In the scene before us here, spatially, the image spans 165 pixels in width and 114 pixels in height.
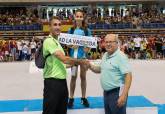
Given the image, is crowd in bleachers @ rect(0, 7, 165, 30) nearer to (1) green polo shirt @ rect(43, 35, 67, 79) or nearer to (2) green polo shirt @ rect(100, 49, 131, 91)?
(1) green polo shirt @ rect(43, 35, 67, 79)

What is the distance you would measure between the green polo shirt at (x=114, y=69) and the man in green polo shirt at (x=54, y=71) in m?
0.49

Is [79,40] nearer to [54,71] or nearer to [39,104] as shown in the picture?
[54,71]

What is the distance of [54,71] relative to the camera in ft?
18.4

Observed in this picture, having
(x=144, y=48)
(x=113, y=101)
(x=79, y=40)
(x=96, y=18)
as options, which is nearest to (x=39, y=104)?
(x=79, y=40)

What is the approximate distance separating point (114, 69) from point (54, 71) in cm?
76

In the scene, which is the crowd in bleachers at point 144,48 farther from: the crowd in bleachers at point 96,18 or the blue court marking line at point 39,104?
the blue court marking line at point 39,104

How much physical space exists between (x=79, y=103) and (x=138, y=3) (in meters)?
30.5

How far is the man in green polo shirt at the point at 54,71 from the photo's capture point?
5.57 meters

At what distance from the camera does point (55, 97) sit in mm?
5605

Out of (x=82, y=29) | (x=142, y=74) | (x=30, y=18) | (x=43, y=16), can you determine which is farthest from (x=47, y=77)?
(x=43, y=16)

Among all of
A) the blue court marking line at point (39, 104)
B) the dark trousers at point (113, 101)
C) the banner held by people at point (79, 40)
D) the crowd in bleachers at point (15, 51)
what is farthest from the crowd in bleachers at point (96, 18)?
the dark trousers at point (113, 101)

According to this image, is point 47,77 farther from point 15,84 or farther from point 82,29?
point 15,84

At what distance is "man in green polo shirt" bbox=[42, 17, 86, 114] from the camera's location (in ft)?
18.3

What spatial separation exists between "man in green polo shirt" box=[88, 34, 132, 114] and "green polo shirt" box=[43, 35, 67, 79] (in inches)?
21.1
